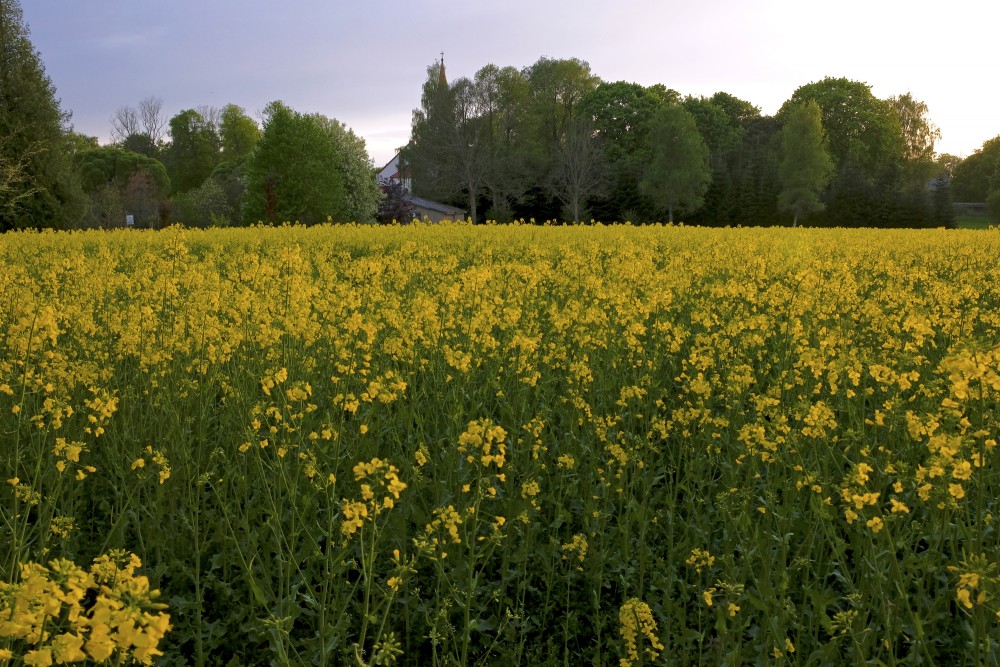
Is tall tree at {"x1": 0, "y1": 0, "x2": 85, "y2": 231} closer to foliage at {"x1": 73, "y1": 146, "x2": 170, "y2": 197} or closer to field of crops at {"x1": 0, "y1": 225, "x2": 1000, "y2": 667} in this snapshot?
field of crops at {"x1": 0, "y1": 225, "x2": 1000, "y2": 667}

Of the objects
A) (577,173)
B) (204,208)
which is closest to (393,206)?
Result: (577,173)

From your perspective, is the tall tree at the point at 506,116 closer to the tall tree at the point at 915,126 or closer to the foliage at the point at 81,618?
the tall tree at the point at 915,126

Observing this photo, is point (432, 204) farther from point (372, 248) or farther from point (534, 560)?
point (534, 560)

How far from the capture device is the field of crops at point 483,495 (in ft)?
9.78

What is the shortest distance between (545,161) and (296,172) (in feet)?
79.6

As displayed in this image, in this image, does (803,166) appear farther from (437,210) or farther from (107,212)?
(107,212)

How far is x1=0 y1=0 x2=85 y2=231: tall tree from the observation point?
104 feet

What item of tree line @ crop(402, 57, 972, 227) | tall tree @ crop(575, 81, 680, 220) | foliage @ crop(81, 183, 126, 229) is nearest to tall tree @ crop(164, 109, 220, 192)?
tree line @ crop(402, 57, 972, 227)

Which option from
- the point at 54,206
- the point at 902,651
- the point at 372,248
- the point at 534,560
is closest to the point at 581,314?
the point at 534,560

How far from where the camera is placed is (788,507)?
12.7ft

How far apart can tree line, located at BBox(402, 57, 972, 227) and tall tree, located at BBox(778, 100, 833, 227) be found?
4.0 inches

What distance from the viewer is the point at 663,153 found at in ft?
171

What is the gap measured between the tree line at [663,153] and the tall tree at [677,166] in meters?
0.11

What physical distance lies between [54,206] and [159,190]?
3971cm
